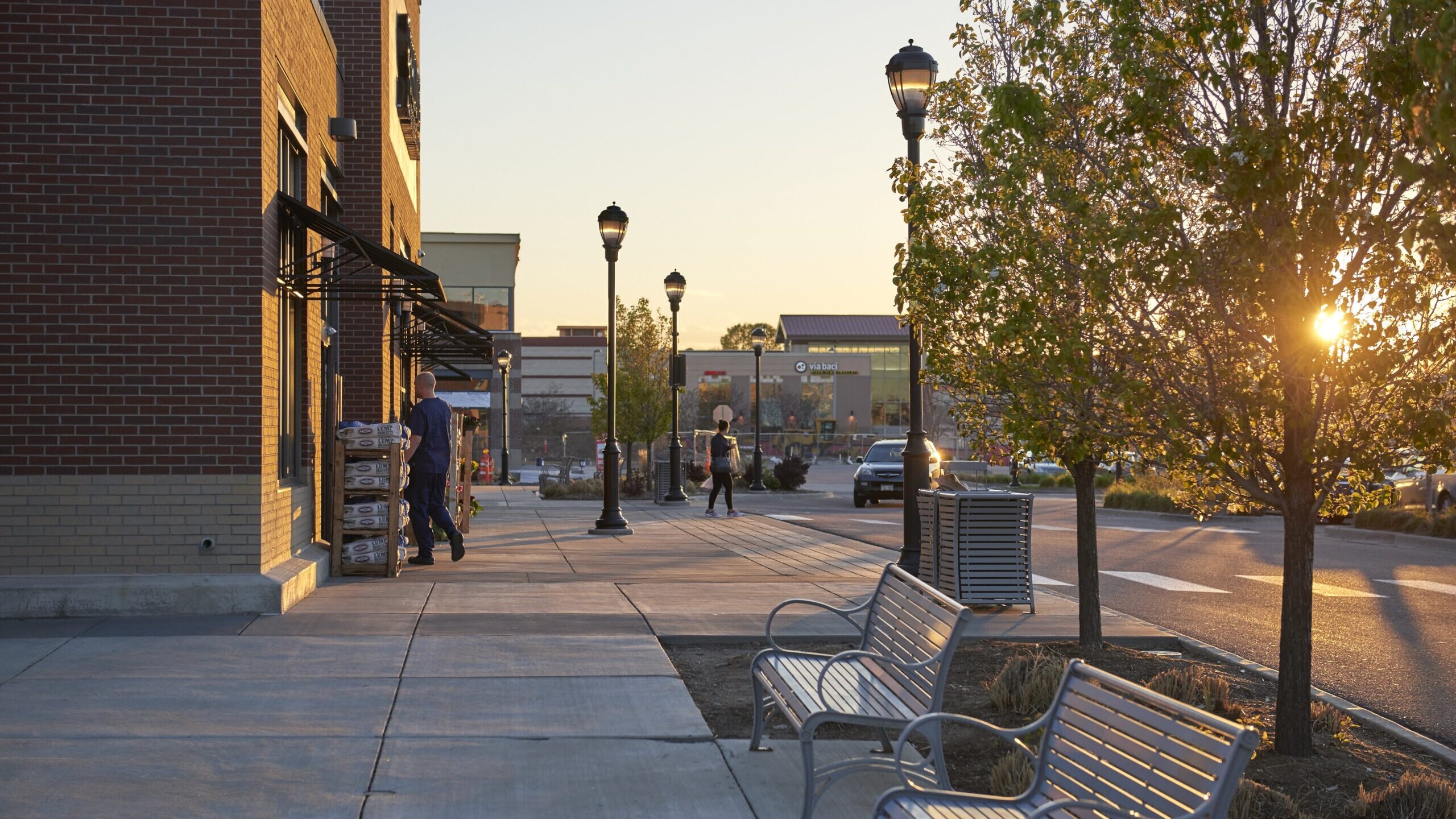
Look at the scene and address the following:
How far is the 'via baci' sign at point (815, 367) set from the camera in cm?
9031

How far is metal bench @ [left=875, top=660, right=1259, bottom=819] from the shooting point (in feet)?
11.7

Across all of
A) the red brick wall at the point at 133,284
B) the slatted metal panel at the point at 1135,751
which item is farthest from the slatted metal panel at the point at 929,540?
the slatted metal panel at the point at 1135,751

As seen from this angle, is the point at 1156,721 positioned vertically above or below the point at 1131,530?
above

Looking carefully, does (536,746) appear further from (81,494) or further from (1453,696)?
(1453,696)

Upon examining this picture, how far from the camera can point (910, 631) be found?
6.22m

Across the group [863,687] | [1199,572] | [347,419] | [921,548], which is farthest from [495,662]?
[1199,572]

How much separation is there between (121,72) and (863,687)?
7.54m

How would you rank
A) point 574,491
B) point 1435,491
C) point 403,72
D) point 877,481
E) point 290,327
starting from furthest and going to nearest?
1. point 574,491
2. point 877,481
3. point 1435,491
4. point 403,72
5. point 290,327

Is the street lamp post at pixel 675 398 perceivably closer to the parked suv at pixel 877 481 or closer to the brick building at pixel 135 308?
the parked suv at pixel 877 481

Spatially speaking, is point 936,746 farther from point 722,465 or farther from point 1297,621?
point 722,465

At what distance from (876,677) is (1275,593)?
9.55m

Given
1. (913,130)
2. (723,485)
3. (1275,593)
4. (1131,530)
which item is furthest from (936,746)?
(1131,530)

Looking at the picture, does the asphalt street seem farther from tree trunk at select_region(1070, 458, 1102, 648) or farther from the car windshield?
the car windshield

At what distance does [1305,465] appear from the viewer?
6367 millimetres
